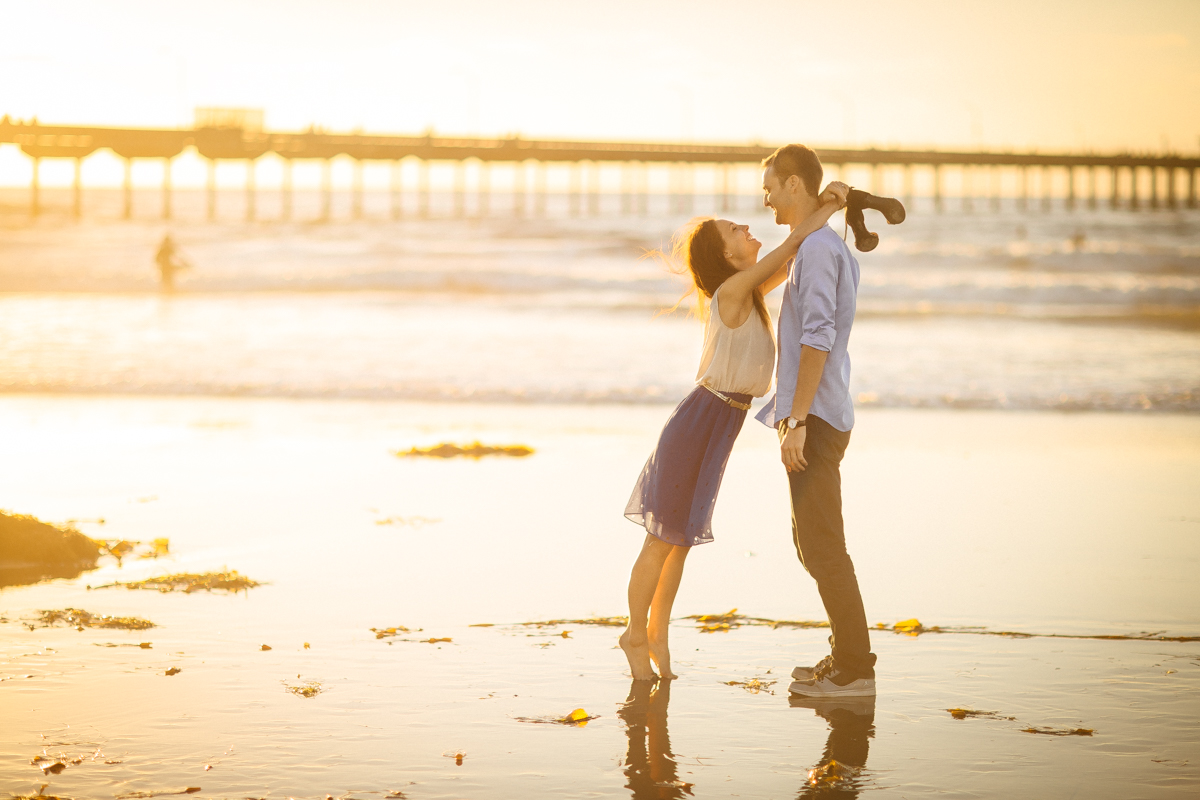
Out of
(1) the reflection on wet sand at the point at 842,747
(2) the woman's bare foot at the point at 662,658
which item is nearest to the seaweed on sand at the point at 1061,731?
(1) the reflection on wet sand at the point at 842,747

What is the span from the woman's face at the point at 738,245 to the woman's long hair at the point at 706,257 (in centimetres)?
2

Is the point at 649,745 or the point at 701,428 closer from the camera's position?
the point at 649,745

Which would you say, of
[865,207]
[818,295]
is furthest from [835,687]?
[865,207]

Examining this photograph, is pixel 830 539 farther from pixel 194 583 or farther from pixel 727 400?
pixel 194 583

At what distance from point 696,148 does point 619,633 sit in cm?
7507

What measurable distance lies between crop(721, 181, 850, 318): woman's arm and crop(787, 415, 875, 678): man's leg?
0.47 metres

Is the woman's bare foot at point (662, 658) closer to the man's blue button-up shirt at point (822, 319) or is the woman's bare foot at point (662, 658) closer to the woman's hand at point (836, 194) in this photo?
the man's blue button-up shirt at point (822, 319)

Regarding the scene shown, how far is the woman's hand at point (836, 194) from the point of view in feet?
12.0

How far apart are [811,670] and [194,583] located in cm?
268

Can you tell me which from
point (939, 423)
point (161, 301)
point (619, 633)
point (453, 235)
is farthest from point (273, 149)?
point (619, 633)

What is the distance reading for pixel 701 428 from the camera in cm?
397

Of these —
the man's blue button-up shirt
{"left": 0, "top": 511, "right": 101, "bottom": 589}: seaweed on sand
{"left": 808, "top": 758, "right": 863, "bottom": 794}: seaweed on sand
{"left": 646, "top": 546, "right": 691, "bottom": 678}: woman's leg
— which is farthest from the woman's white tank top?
{"left": 0, "top": 511, "right": 101, "bottom": 589}: seaweed on sand

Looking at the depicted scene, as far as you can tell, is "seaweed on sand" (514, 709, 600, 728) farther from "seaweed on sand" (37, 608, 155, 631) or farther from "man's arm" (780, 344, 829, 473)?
"seaweed on sand" (37, 608, 155, 631)

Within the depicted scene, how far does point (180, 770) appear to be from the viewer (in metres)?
3.02
